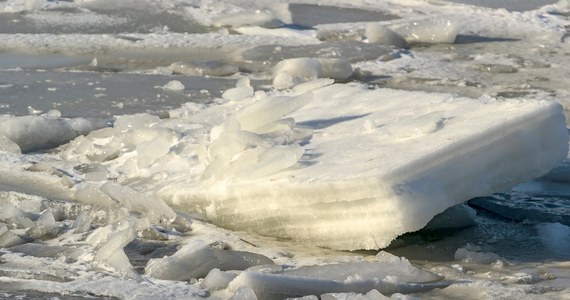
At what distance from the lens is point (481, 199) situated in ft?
13.1

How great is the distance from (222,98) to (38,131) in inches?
46.0

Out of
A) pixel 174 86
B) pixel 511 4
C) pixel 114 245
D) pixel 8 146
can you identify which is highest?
pixel 114 245

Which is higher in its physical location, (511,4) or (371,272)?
(371,272)

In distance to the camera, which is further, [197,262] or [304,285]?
[197,262]

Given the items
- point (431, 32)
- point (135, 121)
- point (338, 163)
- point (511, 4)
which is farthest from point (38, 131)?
point (511, 4)

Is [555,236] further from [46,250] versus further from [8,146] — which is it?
[8,146]

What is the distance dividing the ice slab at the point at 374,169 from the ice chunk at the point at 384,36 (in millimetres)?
3129

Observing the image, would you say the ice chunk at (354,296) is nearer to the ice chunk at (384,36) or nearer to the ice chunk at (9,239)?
the ice chunk at (9,239)

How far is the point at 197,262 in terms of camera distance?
125 inches

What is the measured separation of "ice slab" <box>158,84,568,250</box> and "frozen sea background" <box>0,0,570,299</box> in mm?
85

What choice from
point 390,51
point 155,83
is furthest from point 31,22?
point 390,51

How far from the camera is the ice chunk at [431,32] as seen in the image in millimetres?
7289

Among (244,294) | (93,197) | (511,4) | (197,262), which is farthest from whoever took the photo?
(511,4)

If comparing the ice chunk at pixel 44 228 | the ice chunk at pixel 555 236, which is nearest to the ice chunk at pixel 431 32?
the ice chunk at pixel 555 236
